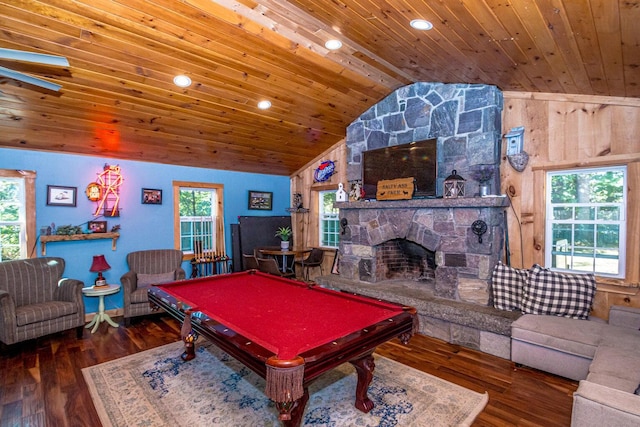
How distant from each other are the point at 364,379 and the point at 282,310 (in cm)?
80

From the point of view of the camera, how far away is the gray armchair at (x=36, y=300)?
3.47 metres

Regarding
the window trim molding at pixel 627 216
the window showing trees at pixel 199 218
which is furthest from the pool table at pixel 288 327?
the window showing trees at pixel 199 218

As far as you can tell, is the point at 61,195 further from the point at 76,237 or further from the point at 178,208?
the point at 178,208

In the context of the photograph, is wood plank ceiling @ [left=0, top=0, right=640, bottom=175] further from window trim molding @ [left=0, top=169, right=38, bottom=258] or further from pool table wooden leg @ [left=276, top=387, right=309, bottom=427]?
A: pool table wooden leg @ [left=276, top=387, right=309, bottom=427]

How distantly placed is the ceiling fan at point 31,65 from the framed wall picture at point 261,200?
3729mm

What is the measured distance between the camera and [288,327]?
7.09 feet

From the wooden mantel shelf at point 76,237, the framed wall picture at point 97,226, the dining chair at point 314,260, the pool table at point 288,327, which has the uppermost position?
the framed wall picture at point 97,226

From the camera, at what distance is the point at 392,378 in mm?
3029

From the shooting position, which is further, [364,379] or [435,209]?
[435,209]

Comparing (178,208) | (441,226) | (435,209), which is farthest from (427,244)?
(178,208)

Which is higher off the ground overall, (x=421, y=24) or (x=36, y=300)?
(x=421, y=24)

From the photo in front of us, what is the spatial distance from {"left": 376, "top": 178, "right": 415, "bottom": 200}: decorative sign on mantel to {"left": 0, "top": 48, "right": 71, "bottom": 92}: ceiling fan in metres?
3.69

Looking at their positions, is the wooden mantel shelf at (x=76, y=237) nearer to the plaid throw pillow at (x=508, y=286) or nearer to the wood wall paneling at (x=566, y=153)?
the plaid throw pillow at (x=508, y=286)

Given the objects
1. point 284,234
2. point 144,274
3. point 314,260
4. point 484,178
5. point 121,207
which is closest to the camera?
point 484,178
